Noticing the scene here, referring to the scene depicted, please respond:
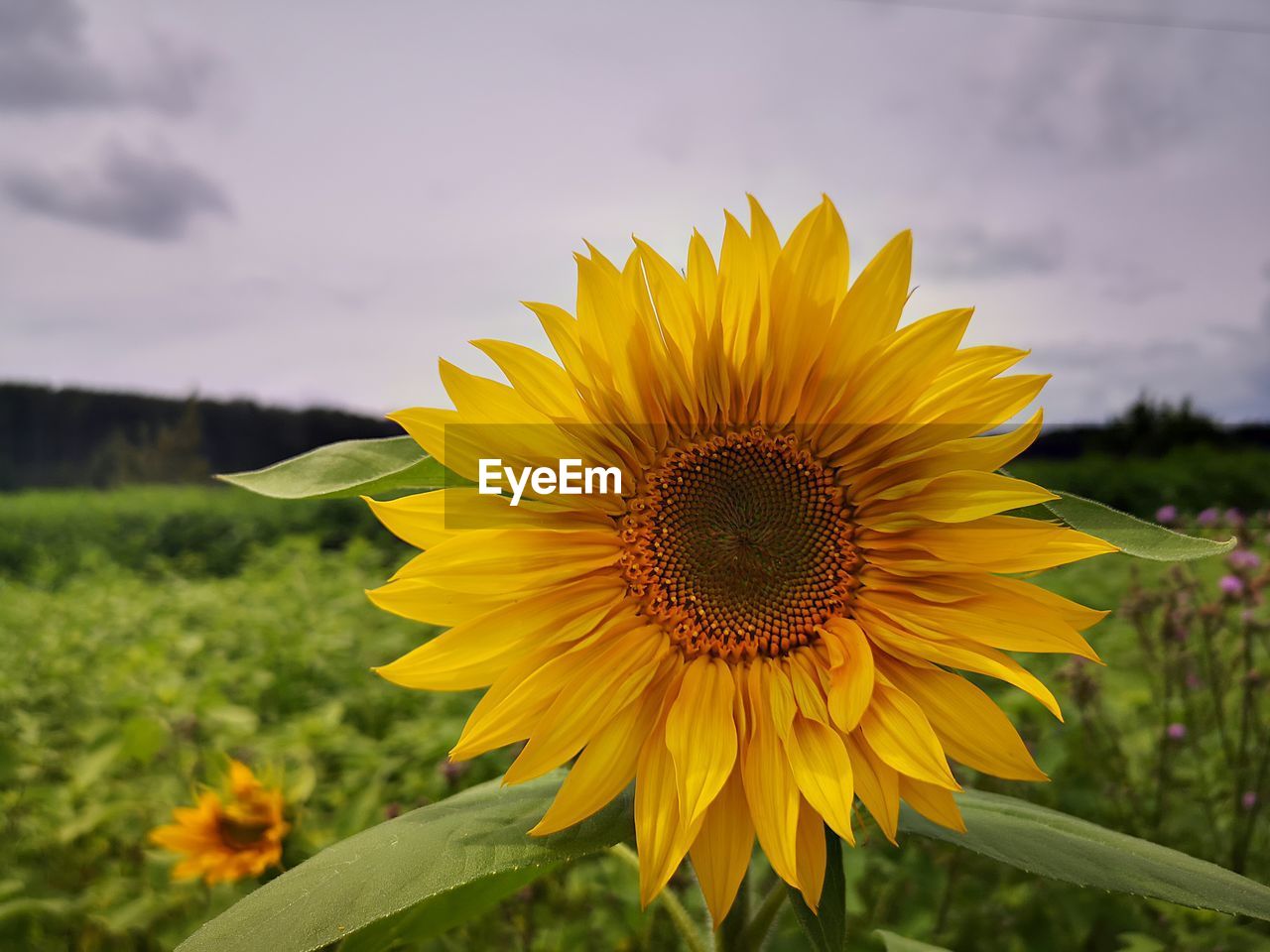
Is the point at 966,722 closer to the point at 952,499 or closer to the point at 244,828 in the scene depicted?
the point at 952,499

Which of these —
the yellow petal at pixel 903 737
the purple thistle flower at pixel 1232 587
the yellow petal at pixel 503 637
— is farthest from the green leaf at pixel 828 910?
the purple thistle flower at pixel 1232 587

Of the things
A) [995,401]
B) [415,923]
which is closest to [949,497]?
[995,401]

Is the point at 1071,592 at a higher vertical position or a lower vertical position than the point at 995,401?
lower

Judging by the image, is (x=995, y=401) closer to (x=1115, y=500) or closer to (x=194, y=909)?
(x=194, y=909)

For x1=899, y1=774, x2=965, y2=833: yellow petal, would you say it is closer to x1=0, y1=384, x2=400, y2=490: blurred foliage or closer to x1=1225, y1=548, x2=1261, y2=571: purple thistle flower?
x1=1225, y1=548, x2=1261, y2=571: purple thistle flower

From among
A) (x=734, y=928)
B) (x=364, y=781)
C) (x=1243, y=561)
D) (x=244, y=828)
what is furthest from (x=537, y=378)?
(x=1243, y=561)

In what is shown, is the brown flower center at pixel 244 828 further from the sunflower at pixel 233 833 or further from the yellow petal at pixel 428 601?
the yellow petal at pixel 428 601

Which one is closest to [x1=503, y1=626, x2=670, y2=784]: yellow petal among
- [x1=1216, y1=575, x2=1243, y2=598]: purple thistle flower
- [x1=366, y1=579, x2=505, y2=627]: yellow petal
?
[x1=366, y1=579, x2=505, y2=627]: yellow petal
